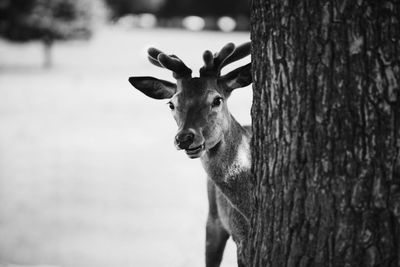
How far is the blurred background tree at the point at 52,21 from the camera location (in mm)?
32125

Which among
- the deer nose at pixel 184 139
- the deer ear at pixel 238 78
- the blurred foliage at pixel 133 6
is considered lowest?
the blurred foliage at pixel 133 6

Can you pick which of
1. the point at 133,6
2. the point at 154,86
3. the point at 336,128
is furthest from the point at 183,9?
the point at 336,128

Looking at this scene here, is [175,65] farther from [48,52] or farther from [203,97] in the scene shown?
[48,52]

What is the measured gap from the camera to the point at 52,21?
3244cm

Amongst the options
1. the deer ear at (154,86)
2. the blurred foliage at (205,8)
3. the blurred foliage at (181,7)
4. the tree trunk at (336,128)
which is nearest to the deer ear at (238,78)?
the deer ear at (154,86)

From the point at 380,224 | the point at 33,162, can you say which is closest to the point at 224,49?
the point at 380,224

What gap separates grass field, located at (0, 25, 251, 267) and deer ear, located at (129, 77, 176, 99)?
0.84 meters

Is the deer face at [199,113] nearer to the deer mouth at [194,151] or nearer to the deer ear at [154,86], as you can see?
the deer mouth at [194,151]

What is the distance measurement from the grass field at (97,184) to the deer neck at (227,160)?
1423mm

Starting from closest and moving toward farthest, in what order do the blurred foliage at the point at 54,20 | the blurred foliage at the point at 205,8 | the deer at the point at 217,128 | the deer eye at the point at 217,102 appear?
the deer at the point at 217,128 < the deer eye at the point at 217,102 < the blurred foliage at the point at 54,20 < the blurred foliage at the point at 205,8

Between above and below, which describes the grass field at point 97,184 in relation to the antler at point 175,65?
below

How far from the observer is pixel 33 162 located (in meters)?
11.8

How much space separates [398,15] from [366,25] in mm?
149

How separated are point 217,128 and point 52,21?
30457mm
